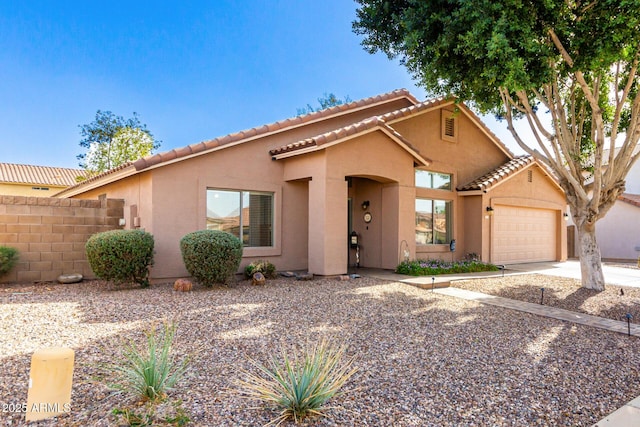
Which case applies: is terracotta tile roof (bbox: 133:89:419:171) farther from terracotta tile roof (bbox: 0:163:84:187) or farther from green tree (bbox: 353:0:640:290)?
terracotta tile roof (bbox: 0:163:84:187)

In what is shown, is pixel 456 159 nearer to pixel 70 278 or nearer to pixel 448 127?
pixel 448 127

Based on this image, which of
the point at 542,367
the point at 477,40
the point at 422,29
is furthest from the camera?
the point at 422,29

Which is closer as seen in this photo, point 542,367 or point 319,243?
point 542,367

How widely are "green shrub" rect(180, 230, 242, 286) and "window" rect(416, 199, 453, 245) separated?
8062 mm

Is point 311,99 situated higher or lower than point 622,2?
higher

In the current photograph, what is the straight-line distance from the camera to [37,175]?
33125mm

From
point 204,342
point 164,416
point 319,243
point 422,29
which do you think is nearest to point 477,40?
point 422,29

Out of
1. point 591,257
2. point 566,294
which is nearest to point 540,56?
point 591,257

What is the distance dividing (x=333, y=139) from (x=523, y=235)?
37.4 feet

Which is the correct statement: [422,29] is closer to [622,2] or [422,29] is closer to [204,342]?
[622,2]

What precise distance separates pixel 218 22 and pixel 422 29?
35.2 feet

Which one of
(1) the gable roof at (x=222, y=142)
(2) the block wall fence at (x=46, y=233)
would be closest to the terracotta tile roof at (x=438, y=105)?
(1) the gable roof at (x=222, y=142)

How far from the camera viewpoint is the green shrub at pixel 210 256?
8.79 meters

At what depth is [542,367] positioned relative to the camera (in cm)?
488
